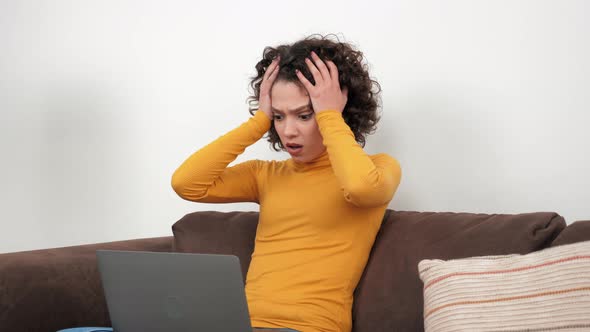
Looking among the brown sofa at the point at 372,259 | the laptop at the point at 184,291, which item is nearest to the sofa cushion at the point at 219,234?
the brown sofa at the point at 372,259

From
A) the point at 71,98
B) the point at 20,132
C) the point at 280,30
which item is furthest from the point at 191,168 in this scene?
the point at 20,132

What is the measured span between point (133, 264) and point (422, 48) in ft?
3.26

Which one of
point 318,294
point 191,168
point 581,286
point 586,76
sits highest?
point 586,76

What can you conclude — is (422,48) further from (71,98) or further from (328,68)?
(71,98)

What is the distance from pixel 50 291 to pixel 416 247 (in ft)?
2.79

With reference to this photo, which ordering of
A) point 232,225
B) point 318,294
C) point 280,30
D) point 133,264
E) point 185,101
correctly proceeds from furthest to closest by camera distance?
1. point 185,101
2. point 280,30
3. point 232,225
4. point 318,294
5. point 133,264

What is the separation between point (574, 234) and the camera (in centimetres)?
143

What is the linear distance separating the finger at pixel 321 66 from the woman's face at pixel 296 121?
6cm

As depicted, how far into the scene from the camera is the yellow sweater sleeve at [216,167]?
73.9 inches

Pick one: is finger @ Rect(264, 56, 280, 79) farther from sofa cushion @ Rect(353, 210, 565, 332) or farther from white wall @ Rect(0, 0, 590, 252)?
sofa cushion @ Rect(353, 210, 565, 332)

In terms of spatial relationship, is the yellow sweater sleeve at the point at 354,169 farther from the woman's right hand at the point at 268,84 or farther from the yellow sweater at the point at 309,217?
the woman's right hand at the point at 268,84

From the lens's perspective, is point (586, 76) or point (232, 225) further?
point (232, 225)

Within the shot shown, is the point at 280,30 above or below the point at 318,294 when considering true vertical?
above

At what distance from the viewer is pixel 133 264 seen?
4.75 ft
